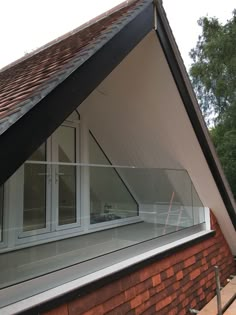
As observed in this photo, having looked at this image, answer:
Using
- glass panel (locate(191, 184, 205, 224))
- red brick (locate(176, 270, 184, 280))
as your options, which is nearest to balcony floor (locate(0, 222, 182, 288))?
red brick (locate(176, 270, 184, 280))

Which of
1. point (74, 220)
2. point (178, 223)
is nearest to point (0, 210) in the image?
point (74, 220)

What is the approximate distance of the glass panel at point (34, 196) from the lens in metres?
3.30

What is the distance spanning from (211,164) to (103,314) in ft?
8.72

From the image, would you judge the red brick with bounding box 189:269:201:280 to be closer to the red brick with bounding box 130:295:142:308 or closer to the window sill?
the window sill

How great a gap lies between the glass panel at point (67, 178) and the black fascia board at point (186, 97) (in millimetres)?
1682

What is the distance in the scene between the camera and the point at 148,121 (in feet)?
14.5

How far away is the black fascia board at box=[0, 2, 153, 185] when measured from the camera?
1.78 meters

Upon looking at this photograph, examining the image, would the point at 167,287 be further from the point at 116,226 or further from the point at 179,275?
the point at 116,226

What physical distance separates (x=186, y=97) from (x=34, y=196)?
2270 mm

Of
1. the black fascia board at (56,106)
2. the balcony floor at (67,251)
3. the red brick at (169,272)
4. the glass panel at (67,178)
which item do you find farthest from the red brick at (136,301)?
the black fascia board at (56,106)

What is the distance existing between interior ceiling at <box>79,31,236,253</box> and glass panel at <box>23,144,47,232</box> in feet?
4.70

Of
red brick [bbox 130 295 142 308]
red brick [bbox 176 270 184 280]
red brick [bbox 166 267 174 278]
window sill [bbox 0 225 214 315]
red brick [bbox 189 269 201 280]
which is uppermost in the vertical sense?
window sill [bbox 0 225 214 315]

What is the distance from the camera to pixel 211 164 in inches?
178

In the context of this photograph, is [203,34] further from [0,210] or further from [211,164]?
[0,210]
